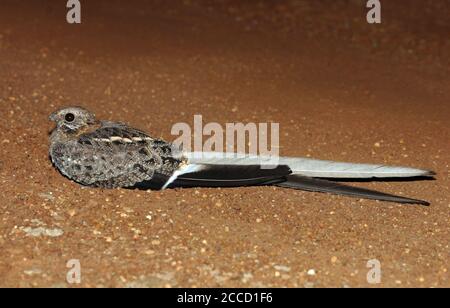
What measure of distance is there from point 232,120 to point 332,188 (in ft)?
5.86

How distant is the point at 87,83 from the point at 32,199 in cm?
265

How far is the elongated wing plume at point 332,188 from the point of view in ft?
15.1

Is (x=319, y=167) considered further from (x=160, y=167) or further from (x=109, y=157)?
(x=109, y=157)

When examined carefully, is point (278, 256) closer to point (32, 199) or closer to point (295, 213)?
point (295, 213)

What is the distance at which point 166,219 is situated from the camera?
4.29 metres

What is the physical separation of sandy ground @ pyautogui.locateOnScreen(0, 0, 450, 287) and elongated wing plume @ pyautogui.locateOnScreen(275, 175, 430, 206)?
0.10 m

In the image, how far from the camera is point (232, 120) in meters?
6.16

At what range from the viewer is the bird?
4.49 m
